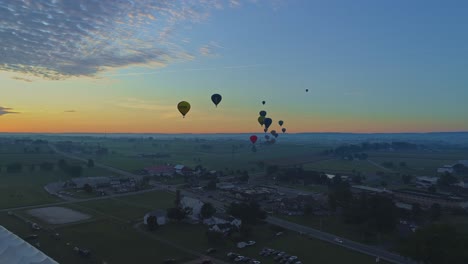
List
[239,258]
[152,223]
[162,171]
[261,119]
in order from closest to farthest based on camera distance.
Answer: [239,258]
[152,223]
[261,119]
[162,171]

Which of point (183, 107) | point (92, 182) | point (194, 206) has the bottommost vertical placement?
point (92, 182)

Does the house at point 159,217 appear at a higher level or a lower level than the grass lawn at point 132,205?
higher

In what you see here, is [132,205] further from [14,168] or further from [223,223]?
[14,168]

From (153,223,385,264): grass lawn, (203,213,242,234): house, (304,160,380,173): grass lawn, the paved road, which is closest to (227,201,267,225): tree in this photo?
(203,213,242,234): house

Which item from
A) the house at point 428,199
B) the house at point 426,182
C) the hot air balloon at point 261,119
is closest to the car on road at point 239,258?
the house at point 428,199

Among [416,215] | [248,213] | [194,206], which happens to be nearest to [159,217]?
[194,206]

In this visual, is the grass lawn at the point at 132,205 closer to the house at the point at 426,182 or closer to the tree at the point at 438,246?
the tree at the point at 438,246

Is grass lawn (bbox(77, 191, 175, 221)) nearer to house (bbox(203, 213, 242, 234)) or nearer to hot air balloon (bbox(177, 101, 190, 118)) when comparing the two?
house (bbox(203, 213, 242, 234))
